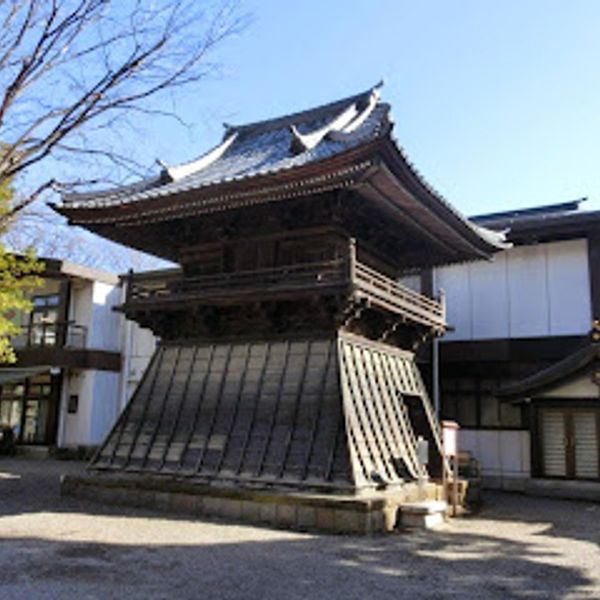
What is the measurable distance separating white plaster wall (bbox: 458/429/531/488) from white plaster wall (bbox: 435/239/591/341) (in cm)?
305

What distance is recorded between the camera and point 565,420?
18000 mm

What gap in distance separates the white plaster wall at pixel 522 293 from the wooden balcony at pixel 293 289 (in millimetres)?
5255

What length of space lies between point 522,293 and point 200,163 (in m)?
10.7

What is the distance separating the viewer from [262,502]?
1140 cm

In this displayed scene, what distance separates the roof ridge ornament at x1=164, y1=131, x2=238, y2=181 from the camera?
1562 cm

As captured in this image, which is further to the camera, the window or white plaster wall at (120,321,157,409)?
white plaster wall at (120,321,157,409)

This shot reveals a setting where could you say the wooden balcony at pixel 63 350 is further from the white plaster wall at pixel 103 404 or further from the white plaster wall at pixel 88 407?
the white plaster wall at pixel 88 407

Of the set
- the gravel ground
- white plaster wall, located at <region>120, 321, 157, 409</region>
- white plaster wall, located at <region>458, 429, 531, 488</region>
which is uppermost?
white plaster wall, located at <region>120, 321, 157, 409</region>

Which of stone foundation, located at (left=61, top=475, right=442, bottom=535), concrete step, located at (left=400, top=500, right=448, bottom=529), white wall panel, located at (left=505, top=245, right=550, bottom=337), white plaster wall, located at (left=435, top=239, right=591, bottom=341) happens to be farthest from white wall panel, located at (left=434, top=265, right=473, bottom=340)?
concrete step, located at (left=400, top=500, right=448, bottom=529)

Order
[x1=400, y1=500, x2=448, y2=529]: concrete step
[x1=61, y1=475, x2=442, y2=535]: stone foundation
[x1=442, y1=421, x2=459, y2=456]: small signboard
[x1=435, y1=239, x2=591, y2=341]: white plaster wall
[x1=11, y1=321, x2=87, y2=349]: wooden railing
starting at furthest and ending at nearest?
[x1=11, y1=321, x2=87, y2=349]: wooden railing, [x1=435, y1=239, x2=591, y2=341]: white plaster wall, [x1=442, y1=421, x2=459, y2=456]: small signboard, [x1=400, y1=500, x2=448, y2=529]: concrete step, [x1=61, y1=475, x2=442, y2=535]: stone foundation

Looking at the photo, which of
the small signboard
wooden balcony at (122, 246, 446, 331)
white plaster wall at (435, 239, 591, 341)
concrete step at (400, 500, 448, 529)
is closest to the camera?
concrete step at (400, 500, 448, 529)

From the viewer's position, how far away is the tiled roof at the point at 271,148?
41.4 ft

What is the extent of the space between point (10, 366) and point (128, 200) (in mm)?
15883

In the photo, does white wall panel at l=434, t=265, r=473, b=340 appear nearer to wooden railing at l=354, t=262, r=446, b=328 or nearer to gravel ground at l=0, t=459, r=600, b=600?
wooden railing at l=354, t=262, r=446, b=328
